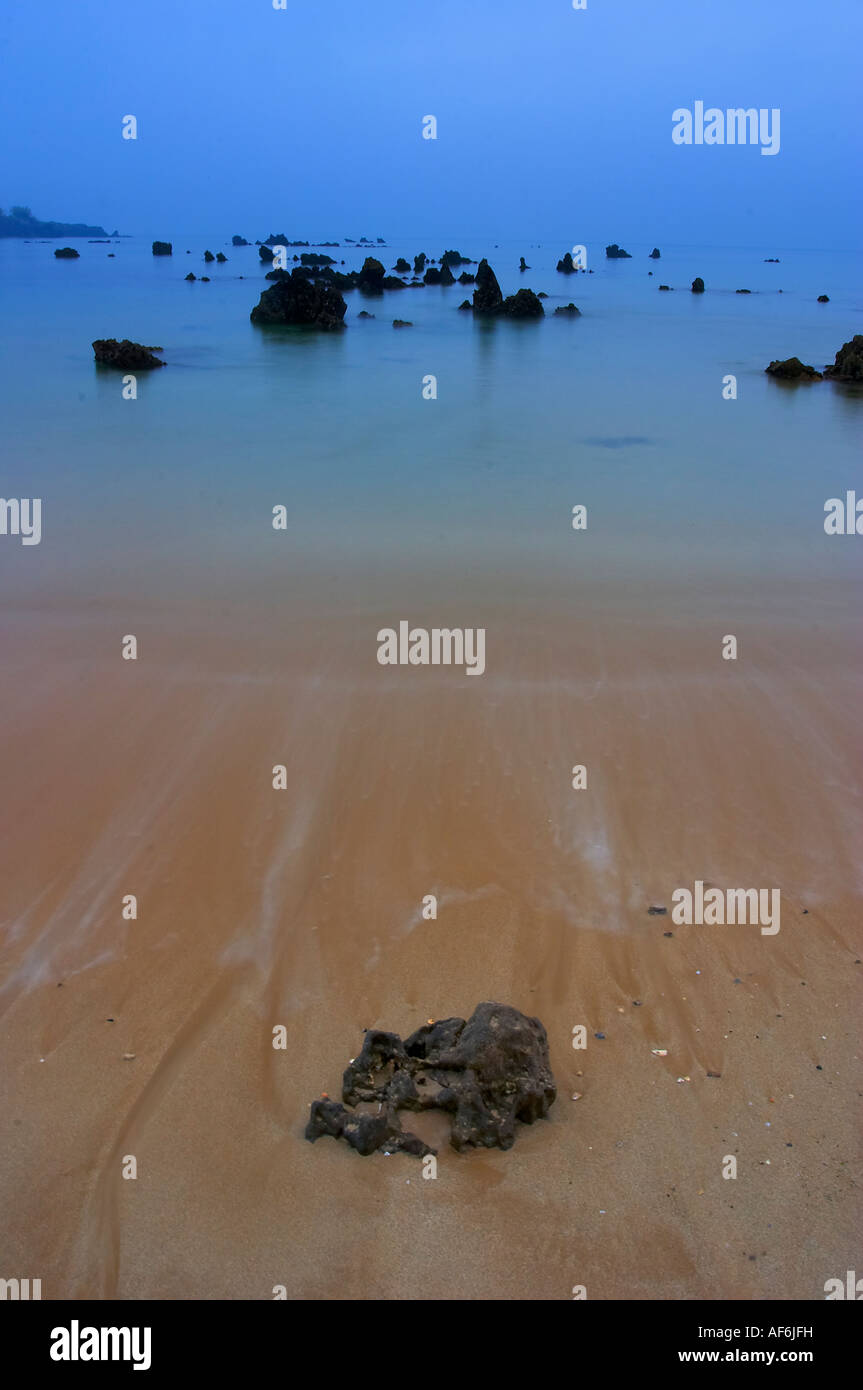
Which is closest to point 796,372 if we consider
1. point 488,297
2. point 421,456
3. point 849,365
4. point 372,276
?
point 849,365

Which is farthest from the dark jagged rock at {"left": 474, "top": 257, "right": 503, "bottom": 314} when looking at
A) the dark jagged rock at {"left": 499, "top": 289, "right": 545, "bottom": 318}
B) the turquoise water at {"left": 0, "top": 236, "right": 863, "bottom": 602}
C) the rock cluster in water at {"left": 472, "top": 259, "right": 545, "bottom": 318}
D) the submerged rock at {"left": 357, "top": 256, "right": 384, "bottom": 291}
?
the submerged rock at {"left": 357, "top": 256, "right": 384, "bottom": 291}

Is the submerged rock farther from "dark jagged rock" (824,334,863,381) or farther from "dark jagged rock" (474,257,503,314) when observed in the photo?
"dark jagged rock" (824,334,863,381)

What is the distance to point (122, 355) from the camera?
971 inches

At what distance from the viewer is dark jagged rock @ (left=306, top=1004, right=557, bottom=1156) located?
14.0 feet

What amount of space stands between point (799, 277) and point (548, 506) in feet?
218

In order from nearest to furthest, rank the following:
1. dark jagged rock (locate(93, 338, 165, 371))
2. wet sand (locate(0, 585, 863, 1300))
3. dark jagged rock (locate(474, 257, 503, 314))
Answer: wet sand (locate(0, 585, 863, 1300))
dark jagged rock (locate(93, 338, 165, 371))
dark jagged rock (locate(474, 257, 503, 314))

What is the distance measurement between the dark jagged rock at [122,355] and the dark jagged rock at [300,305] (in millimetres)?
11652

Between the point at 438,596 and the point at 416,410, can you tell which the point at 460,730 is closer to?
the point at 438,596

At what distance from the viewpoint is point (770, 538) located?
12.8m

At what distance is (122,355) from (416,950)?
74.6 feet

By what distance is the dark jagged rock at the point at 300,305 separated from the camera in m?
35.4

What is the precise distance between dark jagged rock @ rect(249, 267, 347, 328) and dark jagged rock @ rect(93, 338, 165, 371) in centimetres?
1165

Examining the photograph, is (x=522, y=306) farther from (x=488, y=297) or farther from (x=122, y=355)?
(x=122, y=355)

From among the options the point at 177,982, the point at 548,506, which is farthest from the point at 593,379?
the point at 177,982
